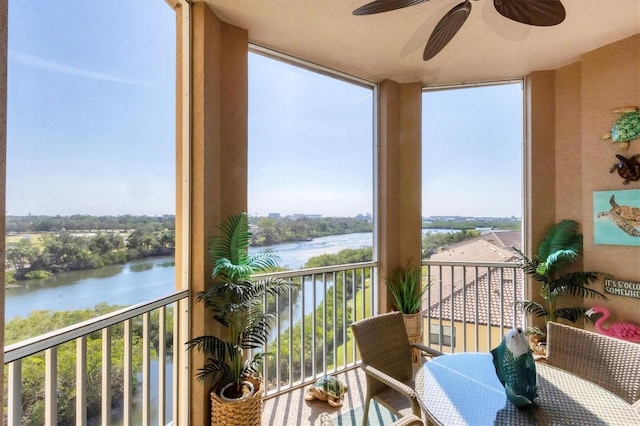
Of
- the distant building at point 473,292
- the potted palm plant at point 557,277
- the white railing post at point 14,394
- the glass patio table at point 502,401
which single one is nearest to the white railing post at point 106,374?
the white railing post at point 14,394

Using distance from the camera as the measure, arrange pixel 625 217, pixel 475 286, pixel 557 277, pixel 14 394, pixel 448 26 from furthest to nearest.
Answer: pixel 475 286, pixel 557 277, pixel 625 217, pixel 448 26, pixel 14 394

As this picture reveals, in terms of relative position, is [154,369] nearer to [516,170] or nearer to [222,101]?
[222,101]

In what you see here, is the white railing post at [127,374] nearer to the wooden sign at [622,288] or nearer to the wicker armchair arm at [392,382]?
the wicker armchair arm at [392,382]

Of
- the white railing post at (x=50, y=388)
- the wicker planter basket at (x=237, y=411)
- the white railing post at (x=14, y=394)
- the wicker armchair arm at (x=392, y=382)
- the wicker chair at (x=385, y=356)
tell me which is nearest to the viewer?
the white railing post at (x=14, y=394)

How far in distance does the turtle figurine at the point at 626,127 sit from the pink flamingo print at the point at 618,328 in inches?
56.4

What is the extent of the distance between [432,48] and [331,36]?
3.08 ft

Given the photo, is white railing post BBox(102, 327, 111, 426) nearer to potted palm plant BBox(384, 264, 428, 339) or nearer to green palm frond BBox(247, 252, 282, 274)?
green palm frond BBox(247, 252, 282, 274)

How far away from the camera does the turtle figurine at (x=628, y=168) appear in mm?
2668

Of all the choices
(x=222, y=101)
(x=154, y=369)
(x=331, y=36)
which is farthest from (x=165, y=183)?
(x=331, y=36)

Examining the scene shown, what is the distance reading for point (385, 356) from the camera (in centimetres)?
191

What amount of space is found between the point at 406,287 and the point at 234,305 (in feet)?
6.34

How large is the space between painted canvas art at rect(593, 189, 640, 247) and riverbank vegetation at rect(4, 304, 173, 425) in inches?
149

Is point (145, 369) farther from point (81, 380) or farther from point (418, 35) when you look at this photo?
point (418, 35)

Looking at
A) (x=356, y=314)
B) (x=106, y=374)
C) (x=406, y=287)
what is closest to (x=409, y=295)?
(x=406, y=287)
